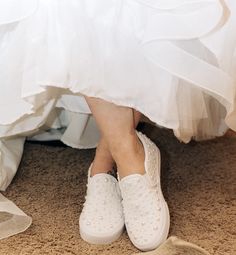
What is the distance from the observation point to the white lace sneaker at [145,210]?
0.83 metres

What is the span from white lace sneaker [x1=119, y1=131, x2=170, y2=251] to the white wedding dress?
11 centimetres

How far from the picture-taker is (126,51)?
0.76 metres

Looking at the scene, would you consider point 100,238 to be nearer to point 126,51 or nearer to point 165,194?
point 165,194

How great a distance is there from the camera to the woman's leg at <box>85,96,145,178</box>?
0.84 m

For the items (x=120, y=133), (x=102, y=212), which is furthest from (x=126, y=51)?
(x=102, y=212)

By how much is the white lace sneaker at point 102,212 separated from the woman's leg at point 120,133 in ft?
0.15

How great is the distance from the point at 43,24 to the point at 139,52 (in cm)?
14

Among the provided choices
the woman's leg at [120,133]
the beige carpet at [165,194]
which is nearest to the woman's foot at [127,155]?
the woman's leg at [120,133]

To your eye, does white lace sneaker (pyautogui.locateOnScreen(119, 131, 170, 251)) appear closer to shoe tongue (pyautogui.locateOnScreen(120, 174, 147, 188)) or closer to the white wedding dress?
shoe tongue (pyautogui.locateOnScreen(120, 174, 147, 188))

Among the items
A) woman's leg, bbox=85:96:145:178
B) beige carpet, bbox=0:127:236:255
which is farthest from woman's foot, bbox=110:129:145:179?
beige carpet, bbox=0:127:236:255

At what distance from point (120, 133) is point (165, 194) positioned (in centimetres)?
18

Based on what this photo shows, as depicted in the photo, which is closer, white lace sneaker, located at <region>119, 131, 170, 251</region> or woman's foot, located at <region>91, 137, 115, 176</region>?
white lace sneaker, located at <region>119, 131, 170, 251</region>

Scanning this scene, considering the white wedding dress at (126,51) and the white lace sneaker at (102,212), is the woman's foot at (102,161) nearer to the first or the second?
the white lace sneaker at (102,212)

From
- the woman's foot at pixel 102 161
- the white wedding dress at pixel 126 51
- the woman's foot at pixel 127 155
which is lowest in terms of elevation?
the woman's foot at pixel 102 161
